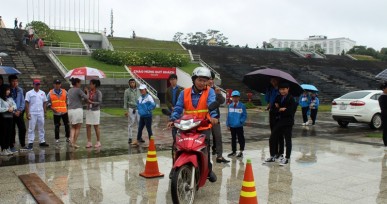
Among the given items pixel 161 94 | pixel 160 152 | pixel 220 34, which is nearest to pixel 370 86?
pixel 161 94

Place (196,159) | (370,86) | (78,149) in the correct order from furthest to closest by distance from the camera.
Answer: (370,86) → (78,149) → (196,159)

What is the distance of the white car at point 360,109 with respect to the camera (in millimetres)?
13651

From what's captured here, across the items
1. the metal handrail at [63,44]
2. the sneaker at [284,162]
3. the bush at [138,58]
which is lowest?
the sneaker at [284,162]

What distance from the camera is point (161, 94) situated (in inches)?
1168

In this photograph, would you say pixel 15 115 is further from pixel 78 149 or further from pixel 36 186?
pixel 36 186

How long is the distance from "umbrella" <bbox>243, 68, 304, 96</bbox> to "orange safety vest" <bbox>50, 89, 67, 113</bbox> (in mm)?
4777

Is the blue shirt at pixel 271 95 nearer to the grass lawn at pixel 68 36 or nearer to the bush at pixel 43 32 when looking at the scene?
the bush at pixel 43 32

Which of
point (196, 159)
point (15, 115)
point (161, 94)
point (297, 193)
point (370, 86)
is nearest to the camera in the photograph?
point (196, 159)

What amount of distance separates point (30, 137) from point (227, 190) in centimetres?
535

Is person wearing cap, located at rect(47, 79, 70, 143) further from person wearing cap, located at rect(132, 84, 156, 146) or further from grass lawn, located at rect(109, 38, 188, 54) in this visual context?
grass lawn, located at rect(109, 38, 188, 54)

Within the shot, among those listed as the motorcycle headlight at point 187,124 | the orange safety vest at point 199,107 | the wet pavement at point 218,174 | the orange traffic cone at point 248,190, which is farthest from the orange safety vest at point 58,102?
the orange traffic cone at point 248,190

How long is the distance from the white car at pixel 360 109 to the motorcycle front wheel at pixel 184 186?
418 inches

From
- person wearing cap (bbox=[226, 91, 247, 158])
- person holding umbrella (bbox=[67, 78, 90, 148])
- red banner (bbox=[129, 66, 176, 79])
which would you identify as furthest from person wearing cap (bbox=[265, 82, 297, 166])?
red banner (bbox=[129, 66, 176, 79])

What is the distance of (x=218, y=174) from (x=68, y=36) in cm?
3382
